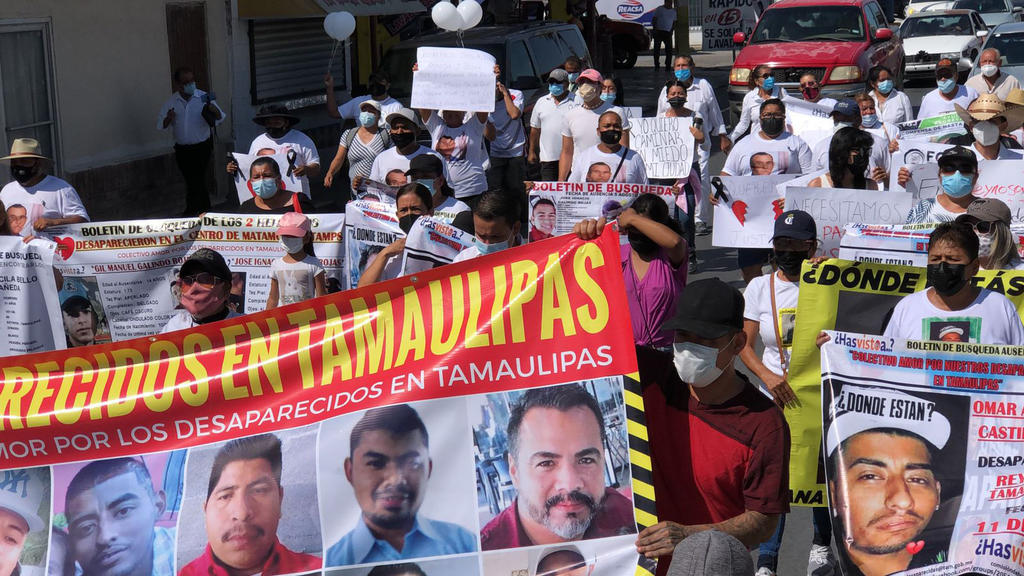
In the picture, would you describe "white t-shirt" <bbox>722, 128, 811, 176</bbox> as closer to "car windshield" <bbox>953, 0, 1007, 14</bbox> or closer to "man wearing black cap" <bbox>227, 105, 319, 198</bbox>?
"man wearing black cap" <bbox>227, 105, 319, 198</bbox>

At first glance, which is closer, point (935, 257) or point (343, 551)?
point (343, 551)

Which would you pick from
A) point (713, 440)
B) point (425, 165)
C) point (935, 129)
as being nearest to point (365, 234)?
point (425, 165)

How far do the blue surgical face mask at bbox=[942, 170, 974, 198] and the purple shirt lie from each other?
229 centimetres

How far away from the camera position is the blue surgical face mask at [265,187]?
898cm

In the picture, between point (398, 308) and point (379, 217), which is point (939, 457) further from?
point (379, 217)

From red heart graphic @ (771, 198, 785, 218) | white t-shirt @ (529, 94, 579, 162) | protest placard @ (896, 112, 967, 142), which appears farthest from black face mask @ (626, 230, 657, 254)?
white t-shirt @ (529, 94, 579, 162)

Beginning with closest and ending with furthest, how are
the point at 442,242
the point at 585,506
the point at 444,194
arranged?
1. the point at 585,506
2. the point at 442,242
3. the point at 444,194

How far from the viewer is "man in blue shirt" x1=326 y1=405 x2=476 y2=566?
→ 4340 millimetres

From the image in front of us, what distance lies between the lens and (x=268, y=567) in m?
4.35

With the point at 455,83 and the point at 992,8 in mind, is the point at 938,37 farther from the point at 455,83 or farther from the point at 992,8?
the point at 455,83

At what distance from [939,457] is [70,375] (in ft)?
10.3

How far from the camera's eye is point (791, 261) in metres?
6.48

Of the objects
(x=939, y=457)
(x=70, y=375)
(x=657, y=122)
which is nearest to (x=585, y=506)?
(x=939, y=457)

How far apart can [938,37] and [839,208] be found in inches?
899
